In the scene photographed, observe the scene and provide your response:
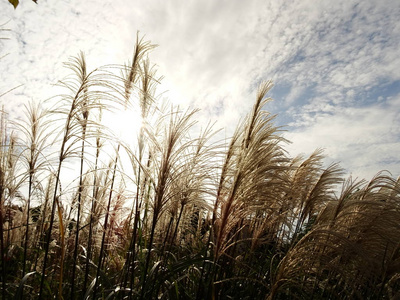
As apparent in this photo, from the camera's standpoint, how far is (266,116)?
3.56 m

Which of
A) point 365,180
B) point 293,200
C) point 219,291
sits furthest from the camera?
point 365,180

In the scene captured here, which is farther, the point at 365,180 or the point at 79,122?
the point at 365,180

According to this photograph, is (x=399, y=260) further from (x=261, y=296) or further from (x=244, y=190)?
(x=244, y=190)

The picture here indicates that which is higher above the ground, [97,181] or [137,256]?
[97,181]

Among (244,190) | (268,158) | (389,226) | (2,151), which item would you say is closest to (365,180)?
(389,226)

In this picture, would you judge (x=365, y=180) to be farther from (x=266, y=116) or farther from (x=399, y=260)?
(x=266, y=116)

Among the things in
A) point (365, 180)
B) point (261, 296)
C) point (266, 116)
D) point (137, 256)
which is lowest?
point (261, 296)

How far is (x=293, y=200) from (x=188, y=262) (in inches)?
86.5

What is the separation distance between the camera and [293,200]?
14.1ft

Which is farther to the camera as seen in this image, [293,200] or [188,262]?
[293,200]

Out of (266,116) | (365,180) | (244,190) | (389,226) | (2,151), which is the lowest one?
(389,226)

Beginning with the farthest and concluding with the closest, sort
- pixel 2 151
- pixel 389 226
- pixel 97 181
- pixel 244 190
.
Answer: pixel 97 181 < pixel 389 226 < pixel 244 190 < pixel 2 151

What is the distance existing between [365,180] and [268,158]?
2534mm

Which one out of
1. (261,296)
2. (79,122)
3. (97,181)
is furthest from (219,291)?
(79,122)
